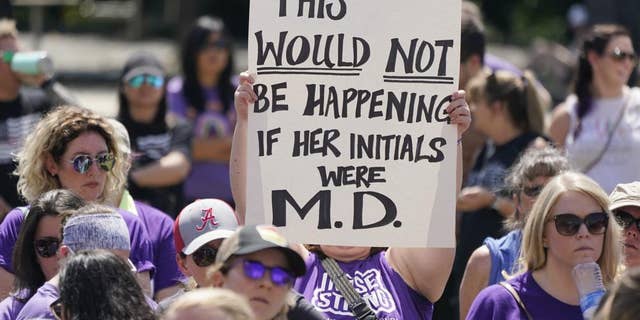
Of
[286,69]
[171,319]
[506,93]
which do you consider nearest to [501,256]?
[286,69]

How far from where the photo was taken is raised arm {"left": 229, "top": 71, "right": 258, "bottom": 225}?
5.03 meters

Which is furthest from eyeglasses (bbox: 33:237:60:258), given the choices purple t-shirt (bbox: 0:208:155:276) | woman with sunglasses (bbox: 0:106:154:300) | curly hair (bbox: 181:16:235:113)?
curly hair (bbox: 181:16:235:113)

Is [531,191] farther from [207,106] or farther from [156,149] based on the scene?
[207,106]

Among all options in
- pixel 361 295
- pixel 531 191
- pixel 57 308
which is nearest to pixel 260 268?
pixel 57 308

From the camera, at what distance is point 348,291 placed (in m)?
4.89

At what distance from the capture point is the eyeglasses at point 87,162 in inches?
225

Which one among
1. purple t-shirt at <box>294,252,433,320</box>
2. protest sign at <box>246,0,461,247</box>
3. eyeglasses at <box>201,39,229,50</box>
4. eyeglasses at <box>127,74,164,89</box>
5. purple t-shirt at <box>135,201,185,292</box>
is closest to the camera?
purple t-shirt at <box>294,252,433,320</box>

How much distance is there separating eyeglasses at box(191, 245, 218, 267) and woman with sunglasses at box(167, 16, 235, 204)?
3.68 meters

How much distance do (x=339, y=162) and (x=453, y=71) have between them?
52cm

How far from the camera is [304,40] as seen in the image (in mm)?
5086

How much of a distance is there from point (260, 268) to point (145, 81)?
435cm

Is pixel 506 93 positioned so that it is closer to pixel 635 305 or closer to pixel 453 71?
pixel 453 71

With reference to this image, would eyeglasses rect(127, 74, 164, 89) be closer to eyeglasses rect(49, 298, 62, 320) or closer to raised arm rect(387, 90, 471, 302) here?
raised arm rect(387, 90, 471, 302)

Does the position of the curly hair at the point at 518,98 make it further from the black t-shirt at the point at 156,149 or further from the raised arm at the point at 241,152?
the raised arm at the point at 241,152
